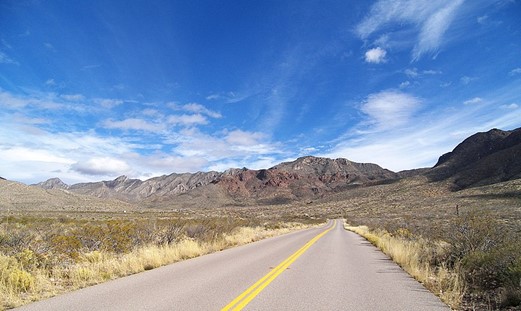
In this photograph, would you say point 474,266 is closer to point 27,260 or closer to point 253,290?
point 253,290

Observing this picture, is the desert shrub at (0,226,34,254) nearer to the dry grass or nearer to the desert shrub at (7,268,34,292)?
the desert shrub at (7,268,34,292)

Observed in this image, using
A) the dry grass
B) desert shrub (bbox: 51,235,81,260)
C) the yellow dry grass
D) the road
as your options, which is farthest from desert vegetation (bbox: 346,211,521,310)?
desert shrub (bbox: 51,235,81,260)

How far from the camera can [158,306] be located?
6.66 metres

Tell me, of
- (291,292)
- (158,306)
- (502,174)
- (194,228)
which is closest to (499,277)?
(291,292)

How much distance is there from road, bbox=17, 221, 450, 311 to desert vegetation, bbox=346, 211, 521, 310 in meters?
0.51

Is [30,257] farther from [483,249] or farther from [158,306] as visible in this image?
[483,249]

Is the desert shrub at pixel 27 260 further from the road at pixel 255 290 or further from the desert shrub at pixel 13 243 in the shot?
the road at pixel 255 290

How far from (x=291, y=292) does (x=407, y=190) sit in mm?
91820

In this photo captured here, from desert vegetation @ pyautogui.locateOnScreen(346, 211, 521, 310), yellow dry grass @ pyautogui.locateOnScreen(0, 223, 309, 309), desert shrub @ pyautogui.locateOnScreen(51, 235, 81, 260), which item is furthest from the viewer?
desert shrub @ pyautogui.locateOnScreen(51, 235, 81, 260)

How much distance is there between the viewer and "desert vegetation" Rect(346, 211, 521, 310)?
24.4ft

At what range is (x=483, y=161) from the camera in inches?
3780

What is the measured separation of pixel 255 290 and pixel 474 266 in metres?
6.03

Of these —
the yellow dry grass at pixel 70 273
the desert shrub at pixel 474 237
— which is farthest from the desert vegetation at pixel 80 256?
the desert shrub at pixel 474 237

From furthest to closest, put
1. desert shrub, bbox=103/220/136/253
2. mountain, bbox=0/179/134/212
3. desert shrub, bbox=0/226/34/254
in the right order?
mountain, bbox=0/179/134/212 → desert shrub, bbox=103/220/136/253 → desert shrub, bbox=0/226/34/254
